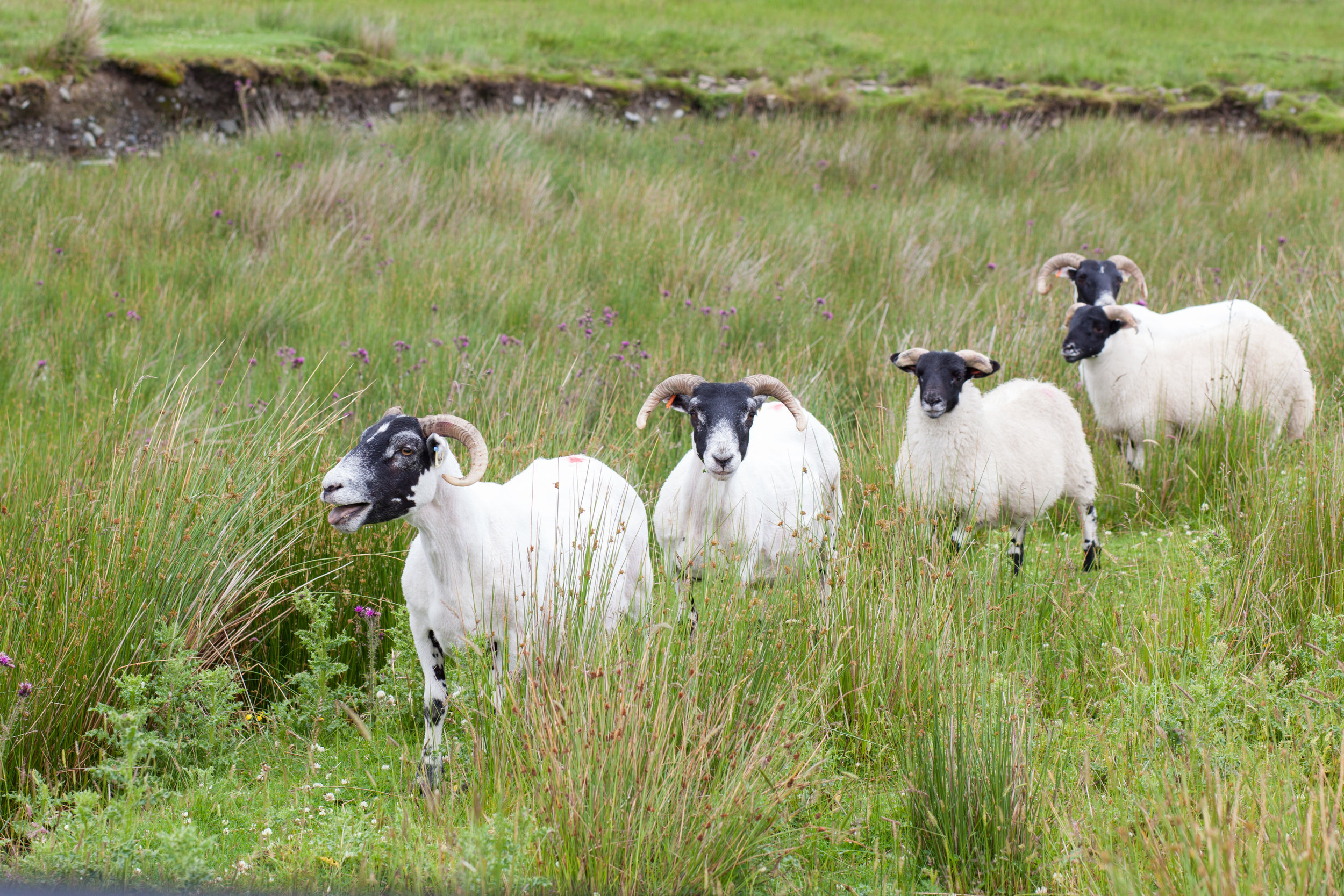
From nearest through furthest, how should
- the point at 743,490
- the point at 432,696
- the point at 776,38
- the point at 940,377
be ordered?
the point at 432,696, the point at 743,490, the point at 940,377, the point at 776,38

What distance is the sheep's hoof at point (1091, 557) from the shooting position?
570 cm

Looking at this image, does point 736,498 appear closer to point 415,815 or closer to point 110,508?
point 415,815

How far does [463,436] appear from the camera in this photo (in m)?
3.57

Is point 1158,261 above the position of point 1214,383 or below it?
above

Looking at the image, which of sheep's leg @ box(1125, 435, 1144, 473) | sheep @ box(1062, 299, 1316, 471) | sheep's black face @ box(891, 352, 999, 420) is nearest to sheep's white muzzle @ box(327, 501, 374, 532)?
sheep's black face @ box(891, 352, 999, 420)

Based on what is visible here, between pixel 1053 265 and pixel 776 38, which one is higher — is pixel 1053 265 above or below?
below

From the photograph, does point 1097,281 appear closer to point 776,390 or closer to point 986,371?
point 986,371

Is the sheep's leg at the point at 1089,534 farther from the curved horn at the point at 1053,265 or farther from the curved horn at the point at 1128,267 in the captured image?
the curved horn at the point at 1128,267

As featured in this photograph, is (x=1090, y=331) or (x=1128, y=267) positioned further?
(x=1128, y=267)

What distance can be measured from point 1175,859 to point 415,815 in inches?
84.1

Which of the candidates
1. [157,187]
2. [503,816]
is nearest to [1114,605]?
[503,816]

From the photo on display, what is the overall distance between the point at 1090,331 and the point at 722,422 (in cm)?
345

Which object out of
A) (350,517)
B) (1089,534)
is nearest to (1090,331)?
(1089,534)

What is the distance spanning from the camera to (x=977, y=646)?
A: 3955mm
